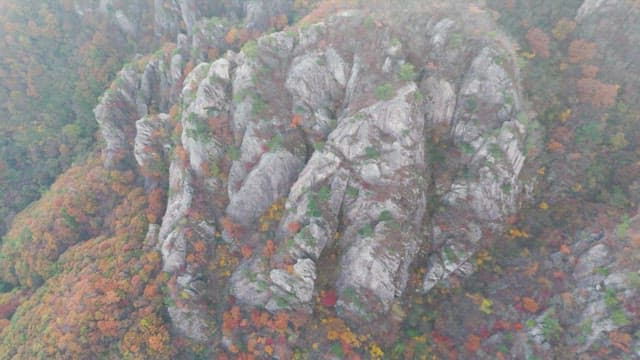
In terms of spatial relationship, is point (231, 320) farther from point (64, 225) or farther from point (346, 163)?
point (64, 225)

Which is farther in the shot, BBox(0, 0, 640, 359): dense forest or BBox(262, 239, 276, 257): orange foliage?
BBox(262, 239, 276, 257): orange foliage

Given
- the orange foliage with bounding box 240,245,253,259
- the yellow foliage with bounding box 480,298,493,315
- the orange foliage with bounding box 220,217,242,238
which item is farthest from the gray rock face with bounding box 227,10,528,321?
the orange foliage with bounding box 220,217,242,238

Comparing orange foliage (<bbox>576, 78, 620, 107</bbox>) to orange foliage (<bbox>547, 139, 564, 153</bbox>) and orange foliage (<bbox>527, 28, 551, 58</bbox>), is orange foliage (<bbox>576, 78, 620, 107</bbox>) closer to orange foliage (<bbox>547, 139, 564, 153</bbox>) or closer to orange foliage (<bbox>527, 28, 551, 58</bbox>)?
orange foliage (<bbox>527, 28, 551, 58</bbox>)

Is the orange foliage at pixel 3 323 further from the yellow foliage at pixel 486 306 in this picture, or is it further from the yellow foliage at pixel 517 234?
the yellow foliage at pixel 517 234

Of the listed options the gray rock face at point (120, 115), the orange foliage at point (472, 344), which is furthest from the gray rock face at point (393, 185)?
the gray rock face at point (120, 115)

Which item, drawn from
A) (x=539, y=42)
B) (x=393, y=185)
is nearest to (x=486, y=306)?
(x=393, y=185)
